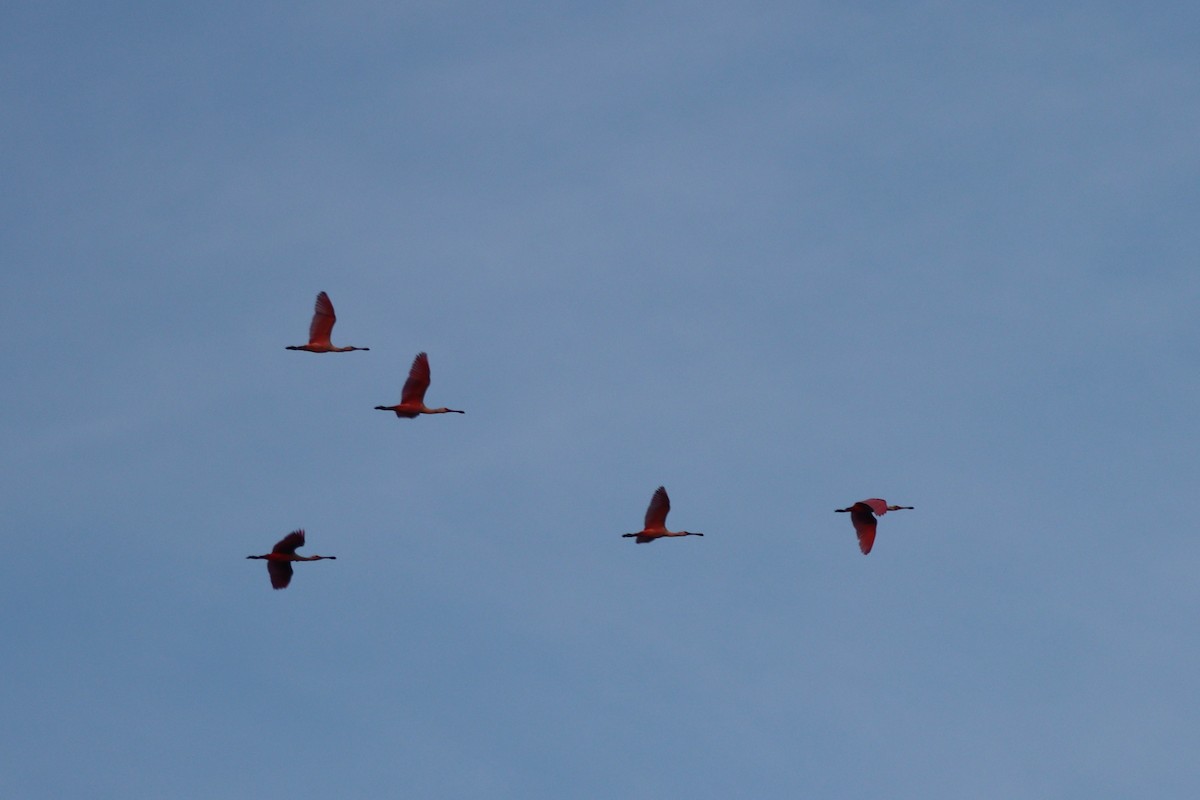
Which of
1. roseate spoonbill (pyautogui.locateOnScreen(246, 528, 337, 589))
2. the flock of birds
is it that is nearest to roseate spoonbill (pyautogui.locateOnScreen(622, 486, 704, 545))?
the flock of birds

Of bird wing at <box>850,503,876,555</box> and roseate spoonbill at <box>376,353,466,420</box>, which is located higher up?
roseate spoonbill at <box>376,353,466,420</box>

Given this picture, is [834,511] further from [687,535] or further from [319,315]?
[319,315]

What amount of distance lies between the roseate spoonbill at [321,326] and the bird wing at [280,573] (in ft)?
29.5

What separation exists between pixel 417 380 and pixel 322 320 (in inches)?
227

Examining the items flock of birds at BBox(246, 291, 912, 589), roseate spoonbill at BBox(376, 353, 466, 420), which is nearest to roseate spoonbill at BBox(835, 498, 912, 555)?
flock of birds at BBox(246, 291, 912, 589)

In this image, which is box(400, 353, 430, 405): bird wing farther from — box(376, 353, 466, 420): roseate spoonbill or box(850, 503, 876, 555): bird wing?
box(850, 503, 876, 555): bird wing

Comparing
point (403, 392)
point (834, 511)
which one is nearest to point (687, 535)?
point (834, 511)

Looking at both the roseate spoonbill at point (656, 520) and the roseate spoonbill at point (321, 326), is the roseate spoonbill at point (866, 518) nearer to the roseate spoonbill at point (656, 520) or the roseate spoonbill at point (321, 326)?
the roseate spoonbill at point (656, 520)

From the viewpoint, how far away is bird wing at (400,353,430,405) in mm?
72875

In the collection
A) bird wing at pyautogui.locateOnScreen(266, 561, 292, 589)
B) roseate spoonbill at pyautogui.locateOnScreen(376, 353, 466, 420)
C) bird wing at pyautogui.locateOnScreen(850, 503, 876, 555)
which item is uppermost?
roseate spoonbill at pyautogui.locateOnScreen(376, 353, 466, 420)

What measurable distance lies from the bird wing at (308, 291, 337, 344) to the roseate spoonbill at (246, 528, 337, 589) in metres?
8.87

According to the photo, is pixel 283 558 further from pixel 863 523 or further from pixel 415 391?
pixel 863 523

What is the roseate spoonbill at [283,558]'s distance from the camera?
71.4m

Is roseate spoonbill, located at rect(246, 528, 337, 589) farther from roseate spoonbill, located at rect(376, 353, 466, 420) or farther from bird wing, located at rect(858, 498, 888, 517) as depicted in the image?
bird wing, located at rect(858, 498, 888, 517)
